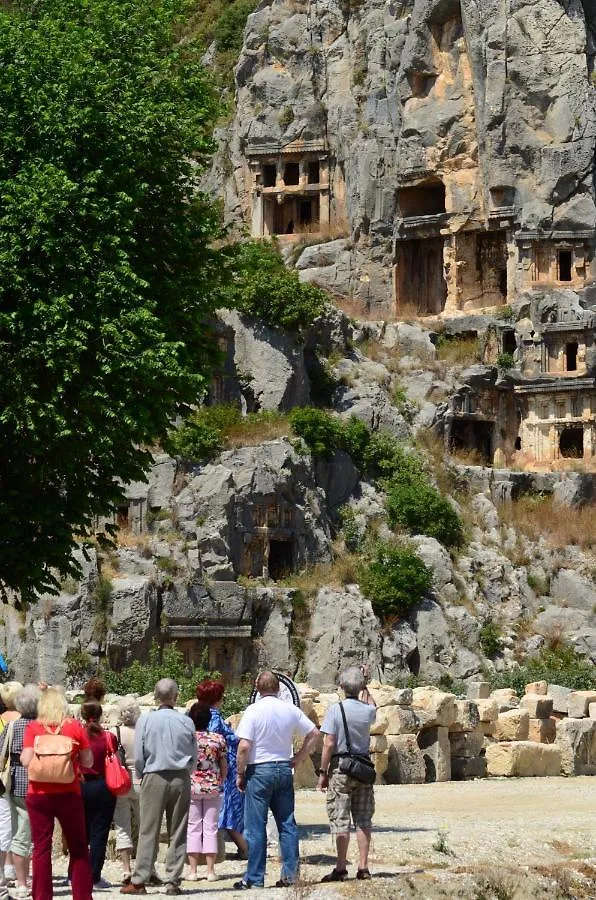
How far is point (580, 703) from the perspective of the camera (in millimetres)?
30984

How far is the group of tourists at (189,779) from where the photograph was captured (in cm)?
1497

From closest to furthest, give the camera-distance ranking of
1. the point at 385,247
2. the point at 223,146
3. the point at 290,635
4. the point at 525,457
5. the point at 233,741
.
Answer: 1. the point at 233,741
2. the point at 290,635
3. the point at 525,457
4. the point at 385,247
5. the point at 223,146

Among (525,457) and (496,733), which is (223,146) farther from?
(496,733)

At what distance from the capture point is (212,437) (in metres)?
42.2

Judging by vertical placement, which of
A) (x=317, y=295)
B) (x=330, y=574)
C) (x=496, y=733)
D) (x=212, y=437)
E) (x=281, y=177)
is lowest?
(x=496, y=733)

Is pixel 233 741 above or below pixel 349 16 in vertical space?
below

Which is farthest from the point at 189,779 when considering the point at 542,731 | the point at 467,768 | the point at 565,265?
the point at 565,265

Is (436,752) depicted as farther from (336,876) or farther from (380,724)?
(336,876)

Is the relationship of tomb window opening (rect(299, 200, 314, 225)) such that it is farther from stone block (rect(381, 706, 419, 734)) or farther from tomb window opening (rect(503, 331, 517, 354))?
stone block (rect(381, 706, 419, 734))

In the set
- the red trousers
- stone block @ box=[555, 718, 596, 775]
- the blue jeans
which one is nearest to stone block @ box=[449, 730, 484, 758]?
stone block @ box=[555, 718, 596, 775]

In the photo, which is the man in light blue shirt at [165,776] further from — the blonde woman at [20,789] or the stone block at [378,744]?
the stone block at [378,744]

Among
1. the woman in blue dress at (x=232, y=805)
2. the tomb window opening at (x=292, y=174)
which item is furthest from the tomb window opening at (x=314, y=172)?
the woman in blue dress at (x=232, y=805)

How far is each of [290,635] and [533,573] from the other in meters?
7.79

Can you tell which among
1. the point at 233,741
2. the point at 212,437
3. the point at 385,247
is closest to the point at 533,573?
the point at 212,437
